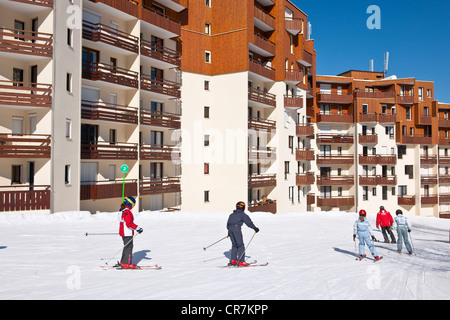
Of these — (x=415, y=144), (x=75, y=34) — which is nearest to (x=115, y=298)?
(x=75, y=34)

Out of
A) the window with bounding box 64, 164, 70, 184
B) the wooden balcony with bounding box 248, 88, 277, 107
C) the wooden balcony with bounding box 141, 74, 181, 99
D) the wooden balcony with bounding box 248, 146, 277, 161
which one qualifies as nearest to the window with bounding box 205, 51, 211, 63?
the wooden balcony with bounding box 141, 74, 181, 99

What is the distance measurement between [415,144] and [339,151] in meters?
11.4

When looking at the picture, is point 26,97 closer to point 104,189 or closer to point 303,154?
point 104,189

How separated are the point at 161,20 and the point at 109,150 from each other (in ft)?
41.4

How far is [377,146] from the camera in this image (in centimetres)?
5012

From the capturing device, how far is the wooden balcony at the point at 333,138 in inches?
1935

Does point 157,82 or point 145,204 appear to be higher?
point 157,82

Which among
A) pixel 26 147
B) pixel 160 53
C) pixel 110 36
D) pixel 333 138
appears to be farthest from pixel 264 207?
pixel 26 147

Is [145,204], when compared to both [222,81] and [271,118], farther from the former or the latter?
[271,118]

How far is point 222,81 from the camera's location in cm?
3431

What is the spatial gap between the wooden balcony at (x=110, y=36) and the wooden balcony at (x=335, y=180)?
3048 centimetres

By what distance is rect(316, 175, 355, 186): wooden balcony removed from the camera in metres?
48.2

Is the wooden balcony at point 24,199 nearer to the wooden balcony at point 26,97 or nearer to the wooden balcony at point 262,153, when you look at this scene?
the wooden balcony at point 26,97

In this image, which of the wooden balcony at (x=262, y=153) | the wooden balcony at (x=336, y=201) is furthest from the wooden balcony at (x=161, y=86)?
the wooden balcony at (x=336, y=201)
